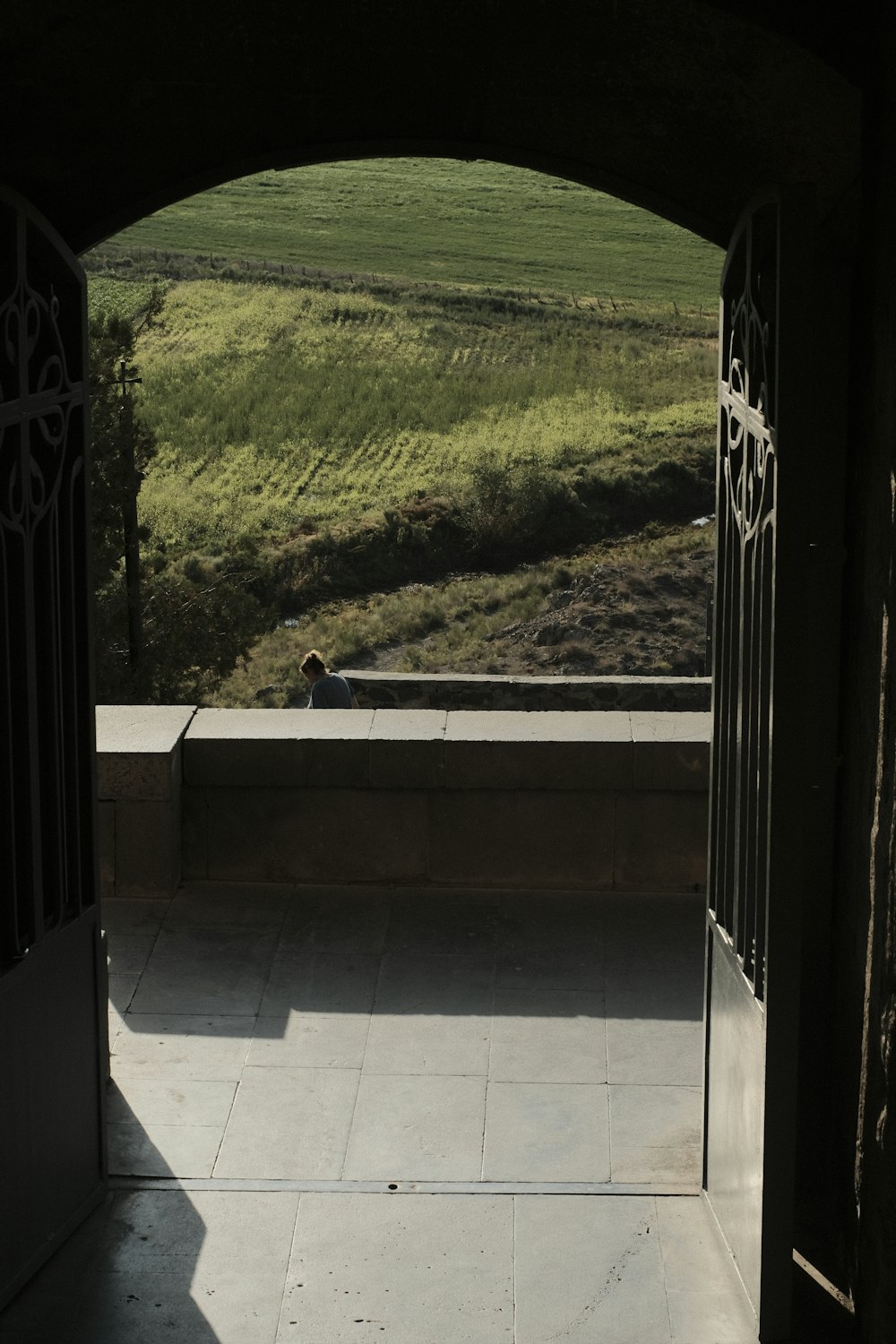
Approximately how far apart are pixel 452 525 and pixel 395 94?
105 ft

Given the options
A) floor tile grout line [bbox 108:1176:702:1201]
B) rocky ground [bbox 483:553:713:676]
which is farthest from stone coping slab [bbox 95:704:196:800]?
rocky ground [bbox 483:553:713:676]

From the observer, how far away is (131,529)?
21.4 metres

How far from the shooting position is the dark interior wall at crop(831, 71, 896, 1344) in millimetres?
3797

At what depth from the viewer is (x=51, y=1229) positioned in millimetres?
4582

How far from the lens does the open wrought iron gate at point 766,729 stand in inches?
148

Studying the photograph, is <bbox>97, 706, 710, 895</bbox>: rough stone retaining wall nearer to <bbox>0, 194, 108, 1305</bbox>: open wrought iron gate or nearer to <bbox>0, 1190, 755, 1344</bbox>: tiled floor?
<bbox>0, 194, 108, 1305</bbox>: open wrought iron gate

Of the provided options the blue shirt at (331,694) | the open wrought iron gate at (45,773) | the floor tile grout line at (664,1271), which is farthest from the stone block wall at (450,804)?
the floor tile grout line at (664,1271)

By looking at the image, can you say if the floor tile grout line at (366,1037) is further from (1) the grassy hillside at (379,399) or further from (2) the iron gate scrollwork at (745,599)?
(1) the grassy hillside at (379,399)

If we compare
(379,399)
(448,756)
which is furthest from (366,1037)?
(379,399)

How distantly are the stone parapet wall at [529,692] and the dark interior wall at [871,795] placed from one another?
775 centimetres

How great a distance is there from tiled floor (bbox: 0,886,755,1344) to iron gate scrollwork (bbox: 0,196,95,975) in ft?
3.53

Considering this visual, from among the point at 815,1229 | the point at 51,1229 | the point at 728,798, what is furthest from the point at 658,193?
the point at 51,1229

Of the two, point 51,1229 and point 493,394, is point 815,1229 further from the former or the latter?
point 493,394

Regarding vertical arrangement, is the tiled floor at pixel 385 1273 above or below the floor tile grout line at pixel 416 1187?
below
